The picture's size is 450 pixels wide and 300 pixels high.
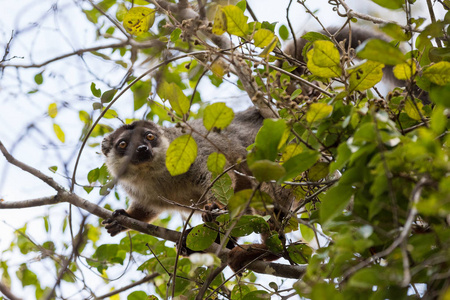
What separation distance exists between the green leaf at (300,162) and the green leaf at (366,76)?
1.84 feet

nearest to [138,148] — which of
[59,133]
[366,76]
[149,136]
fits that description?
[149,136]

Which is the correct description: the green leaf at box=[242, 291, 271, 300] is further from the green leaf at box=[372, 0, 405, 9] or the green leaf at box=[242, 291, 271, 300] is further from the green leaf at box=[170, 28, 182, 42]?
the green leaf at box=[170, 28, 182, 42]

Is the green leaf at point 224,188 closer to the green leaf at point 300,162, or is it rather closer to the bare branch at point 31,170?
the green leaf at point 300,162

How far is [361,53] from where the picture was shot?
1840 millimetres

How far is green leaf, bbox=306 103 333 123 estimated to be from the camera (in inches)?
84.5

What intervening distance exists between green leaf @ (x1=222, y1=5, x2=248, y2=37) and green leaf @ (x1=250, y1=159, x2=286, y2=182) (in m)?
1.06

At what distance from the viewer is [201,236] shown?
10.2 feet

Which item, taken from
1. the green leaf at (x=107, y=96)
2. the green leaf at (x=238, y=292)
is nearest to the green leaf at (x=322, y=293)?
the green leaf at (x=238, y=292)

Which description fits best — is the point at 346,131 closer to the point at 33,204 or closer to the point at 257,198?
the point at 257,198

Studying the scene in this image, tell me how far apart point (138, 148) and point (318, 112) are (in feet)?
11.1

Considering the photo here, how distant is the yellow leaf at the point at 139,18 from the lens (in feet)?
10.9

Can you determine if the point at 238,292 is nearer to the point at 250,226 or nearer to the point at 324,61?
the point at 250,226

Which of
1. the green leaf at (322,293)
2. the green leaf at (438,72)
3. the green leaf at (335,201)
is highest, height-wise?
the green leaf at (438,72)

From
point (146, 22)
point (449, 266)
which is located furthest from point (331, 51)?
point (146, 22)
